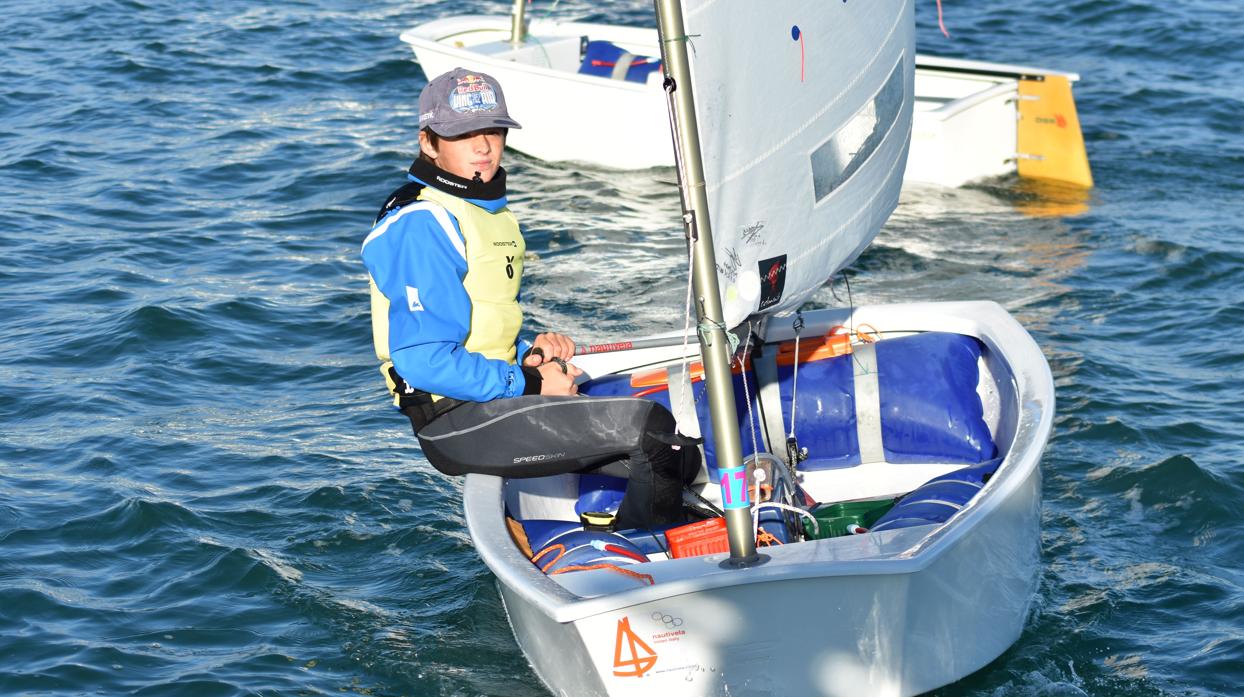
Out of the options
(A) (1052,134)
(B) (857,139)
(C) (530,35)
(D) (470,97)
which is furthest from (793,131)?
(C) (530,35)

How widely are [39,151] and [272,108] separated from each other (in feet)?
5.86

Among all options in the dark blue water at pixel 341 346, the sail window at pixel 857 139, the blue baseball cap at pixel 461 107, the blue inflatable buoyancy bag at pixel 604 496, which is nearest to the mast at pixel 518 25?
the dark blue water at pixel 341 346

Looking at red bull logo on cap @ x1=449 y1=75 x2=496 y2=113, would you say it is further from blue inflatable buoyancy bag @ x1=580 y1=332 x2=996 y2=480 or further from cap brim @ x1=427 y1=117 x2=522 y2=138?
blue inflatable buoyancy bag @ x1=580 y1=332 x2=996 y2=480

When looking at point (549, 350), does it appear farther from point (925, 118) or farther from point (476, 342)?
point (925, 118)

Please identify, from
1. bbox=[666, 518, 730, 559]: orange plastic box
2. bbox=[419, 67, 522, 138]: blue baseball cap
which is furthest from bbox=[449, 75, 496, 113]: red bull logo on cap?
bbox=[666, 518, 730, 559]: orange plastic box

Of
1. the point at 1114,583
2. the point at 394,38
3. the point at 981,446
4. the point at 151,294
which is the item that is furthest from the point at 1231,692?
the point at 394,38

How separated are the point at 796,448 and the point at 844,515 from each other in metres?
0.51

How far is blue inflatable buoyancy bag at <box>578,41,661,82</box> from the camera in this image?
30.8ft

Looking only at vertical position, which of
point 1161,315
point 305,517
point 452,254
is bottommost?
point 1161,315

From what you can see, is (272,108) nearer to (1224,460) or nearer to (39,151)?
(39,151)

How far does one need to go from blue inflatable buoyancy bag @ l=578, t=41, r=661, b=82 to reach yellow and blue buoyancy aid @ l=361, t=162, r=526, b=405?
18.2 feet

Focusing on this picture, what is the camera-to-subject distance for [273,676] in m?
3.88

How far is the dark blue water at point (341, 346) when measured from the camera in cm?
410

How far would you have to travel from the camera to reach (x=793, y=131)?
3.65m
